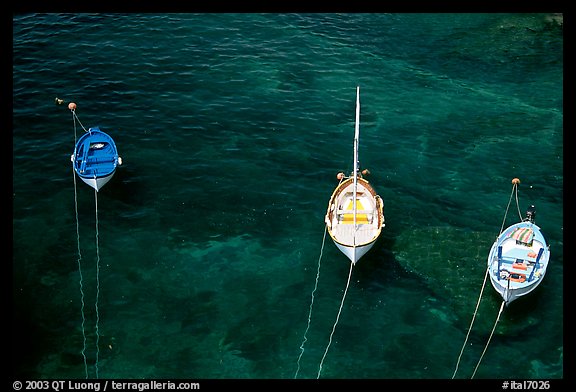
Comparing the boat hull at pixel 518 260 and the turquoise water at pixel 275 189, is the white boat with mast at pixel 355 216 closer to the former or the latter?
Answer: the turquoise water at pixel 275 189

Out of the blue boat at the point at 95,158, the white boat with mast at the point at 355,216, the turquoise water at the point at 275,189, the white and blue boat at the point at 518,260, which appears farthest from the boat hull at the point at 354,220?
the blue boat at the point at 95,158

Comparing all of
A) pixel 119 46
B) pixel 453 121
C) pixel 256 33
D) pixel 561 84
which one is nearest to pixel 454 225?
pixel 453 121

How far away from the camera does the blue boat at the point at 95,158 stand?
5919cm

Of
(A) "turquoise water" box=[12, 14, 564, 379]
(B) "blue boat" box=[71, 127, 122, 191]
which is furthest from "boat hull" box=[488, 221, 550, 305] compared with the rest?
(B) "blue boat" box=[71, 127, 122, 191]

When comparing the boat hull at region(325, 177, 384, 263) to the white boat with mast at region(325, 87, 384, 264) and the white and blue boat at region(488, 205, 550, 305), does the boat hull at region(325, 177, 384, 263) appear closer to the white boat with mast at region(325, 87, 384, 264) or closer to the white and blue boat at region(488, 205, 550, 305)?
the white boat with mast at region(325, 87, 384, 264)

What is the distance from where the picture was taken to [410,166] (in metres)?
65.8

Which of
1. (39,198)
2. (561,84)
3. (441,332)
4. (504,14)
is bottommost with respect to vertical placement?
(441,332)

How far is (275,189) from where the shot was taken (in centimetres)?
6281

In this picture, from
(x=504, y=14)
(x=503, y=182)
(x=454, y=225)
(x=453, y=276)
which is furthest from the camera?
(x=504, y=14)

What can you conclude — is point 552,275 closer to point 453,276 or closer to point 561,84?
point 453,276

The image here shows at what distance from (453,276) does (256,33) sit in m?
48.6

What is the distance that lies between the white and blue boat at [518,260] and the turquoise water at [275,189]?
2326 millimetres

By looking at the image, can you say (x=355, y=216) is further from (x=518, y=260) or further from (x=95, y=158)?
(x=95, y=158)

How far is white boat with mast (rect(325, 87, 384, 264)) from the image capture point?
169 ft
